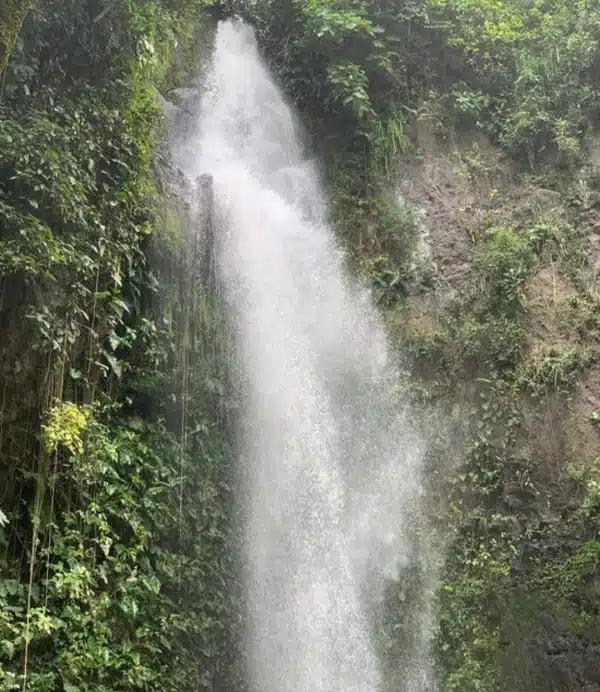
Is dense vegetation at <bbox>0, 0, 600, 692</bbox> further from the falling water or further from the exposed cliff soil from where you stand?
the falling water

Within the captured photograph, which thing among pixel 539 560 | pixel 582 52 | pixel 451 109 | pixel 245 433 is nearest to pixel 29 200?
pixel 245 433

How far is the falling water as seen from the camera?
23.8 feet

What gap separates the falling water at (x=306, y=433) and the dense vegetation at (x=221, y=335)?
0.33 meters

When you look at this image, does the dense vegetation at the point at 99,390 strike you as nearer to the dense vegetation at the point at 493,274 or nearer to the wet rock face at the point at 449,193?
the dense vegetation at the point at 493,274

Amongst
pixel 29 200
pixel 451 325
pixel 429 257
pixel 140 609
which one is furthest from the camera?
pixel 429 257

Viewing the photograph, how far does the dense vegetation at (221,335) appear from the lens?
19.1ft

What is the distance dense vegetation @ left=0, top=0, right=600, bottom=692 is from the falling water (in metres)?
0.33

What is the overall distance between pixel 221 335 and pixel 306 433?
1.54 m

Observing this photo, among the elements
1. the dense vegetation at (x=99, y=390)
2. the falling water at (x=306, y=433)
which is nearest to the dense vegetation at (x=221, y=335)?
the dense vegetation at (x=99, y=390)

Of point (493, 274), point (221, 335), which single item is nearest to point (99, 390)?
point (221, 335)

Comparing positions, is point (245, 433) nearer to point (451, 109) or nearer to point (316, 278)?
point (316, 278)

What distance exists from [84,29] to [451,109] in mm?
6504

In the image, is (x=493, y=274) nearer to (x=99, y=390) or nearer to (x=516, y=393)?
(x=516, y=393)

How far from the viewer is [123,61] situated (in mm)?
7363
